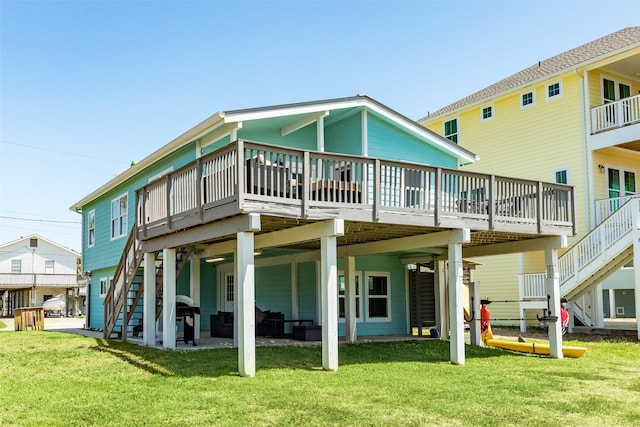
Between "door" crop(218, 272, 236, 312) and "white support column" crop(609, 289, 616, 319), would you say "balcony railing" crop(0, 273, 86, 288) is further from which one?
"white support column" crop(609, 289, 616, 319)

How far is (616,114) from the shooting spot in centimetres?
2195

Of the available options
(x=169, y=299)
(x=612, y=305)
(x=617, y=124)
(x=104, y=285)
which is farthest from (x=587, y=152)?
(x=104, y=285)

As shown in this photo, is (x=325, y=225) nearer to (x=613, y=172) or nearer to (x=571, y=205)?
(x=571, y=205)

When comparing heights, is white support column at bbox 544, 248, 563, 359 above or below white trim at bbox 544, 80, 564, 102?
below

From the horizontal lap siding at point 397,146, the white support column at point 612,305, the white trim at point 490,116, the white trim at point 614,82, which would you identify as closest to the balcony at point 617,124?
the white trim at point 614,82

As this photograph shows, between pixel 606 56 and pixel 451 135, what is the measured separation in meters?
8.12

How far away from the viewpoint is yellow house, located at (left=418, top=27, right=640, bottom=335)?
65.3ft

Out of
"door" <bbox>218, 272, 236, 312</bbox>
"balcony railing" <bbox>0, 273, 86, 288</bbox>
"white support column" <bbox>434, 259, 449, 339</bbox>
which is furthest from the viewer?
"balcony railing" <bbox>0, 273, 86, 288</bbox>

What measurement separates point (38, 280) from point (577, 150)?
41685mm

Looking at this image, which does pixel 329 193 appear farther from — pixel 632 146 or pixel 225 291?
pixel 632 146

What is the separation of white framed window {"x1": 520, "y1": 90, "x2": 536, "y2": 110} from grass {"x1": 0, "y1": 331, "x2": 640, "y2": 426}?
1264cm

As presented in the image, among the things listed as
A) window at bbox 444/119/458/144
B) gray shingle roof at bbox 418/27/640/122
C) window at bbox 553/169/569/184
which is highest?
gray shingle roof at bbox 418/27/640/122

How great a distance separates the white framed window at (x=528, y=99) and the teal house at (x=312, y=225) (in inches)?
271

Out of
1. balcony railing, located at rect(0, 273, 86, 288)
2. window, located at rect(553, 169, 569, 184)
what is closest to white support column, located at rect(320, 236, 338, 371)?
window, located at rect(553, 169, 569, 184)
